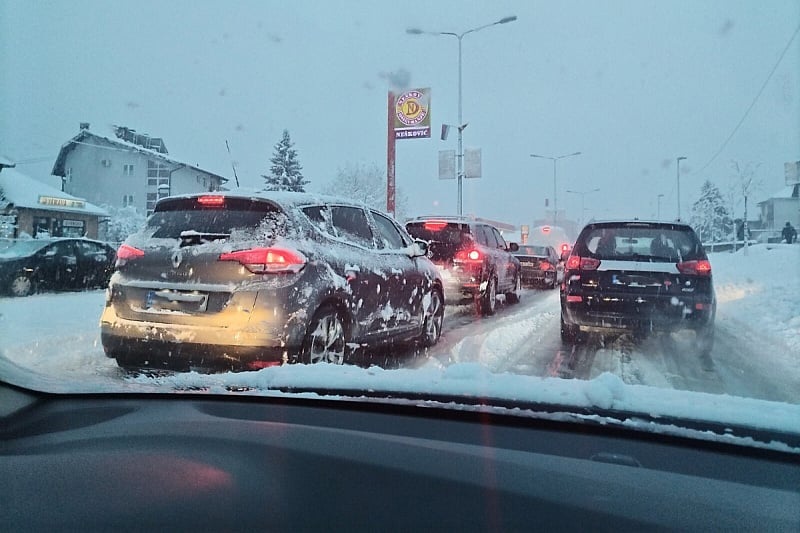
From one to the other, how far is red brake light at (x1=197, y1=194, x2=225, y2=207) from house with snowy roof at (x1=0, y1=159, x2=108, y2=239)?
82.1 inches

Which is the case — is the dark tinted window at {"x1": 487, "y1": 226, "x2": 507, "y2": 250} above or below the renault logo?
above

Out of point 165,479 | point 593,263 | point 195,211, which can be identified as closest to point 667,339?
point 593,263

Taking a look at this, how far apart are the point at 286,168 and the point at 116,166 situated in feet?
19.9

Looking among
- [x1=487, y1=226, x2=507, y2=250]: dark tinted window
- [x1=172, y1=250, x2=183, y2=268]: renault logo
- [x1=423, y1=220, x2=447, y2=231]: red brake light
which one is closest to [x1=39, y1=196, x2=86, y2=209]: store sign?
[x1=423, y1=220, x2=447, y2=231]: red brake light

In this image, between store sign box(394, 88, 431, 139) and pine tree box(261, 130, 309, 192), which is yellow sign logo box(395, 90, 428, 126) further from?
pine tree box(261, 130, 309, 192)

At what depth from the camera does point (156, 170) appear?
9562mm

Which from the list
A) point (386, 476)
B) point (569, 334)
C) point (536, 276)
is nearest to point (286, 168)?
point (536, 276)

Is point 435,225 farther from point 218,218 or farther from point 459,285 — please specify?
point 218,218

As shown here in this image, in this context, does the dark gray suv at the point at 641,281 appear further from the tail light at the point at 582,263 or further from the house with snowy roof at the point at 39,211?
the house with snowy roof at the point at 39,211

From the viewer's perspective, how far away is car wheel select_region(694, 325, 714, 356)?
6.68 metres

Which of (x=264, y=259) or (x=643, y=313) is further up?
(x=264, y=259)

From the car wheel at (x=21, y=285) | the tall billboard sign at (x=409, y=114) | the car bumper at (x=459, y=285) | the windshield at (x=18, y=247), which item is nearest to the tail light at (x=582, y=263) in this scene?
the car bumper at (x=459, y=285)

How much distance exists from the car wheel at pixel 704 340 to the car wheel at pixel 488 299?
4.65 m

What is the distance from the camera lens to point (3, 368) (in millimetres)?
3545
